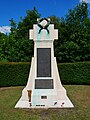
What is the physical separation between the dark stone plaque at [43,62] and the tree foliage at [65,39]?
12.2 m

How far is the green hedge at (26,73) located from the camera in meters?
18.7

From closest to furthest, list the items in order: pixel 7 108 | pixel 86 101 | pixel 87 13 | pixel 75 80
A: 1. pixel 7 108
2. pixel 86 101
3. pixel 75 80
4. pixel 87 13

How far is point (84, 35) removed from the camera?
23.5 meters

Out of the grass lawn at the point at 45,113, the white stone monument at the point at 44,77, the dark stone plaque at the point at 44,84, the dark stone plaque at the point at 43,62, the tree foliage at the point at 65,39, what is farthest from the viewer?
the tree foliage at the point at 65,39

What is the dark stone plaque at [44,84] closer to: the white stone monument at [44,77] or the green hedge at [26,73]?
the white stone monument at [44,77]

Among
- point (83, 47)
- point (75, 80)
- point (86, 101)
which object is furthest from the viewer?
point (83, 47)

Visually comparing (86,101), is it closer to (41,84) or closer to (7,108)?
(41,84)

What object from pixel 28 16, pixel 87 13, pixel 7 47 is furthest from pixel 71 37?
pixel 7 47

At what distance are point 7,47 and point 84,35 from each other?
8.42m

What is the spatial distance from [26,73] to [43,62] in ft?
26.1

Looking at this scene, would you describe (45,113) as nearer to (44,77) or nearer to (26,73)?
(44,77)

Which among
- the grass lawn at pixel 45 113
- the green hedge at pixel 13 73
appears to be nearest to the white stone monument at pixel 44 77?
the grass lawn at pixel 45 113

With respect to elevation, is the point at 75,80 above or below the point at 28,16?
below

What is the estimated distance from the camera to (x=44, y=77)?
36.1 feet
